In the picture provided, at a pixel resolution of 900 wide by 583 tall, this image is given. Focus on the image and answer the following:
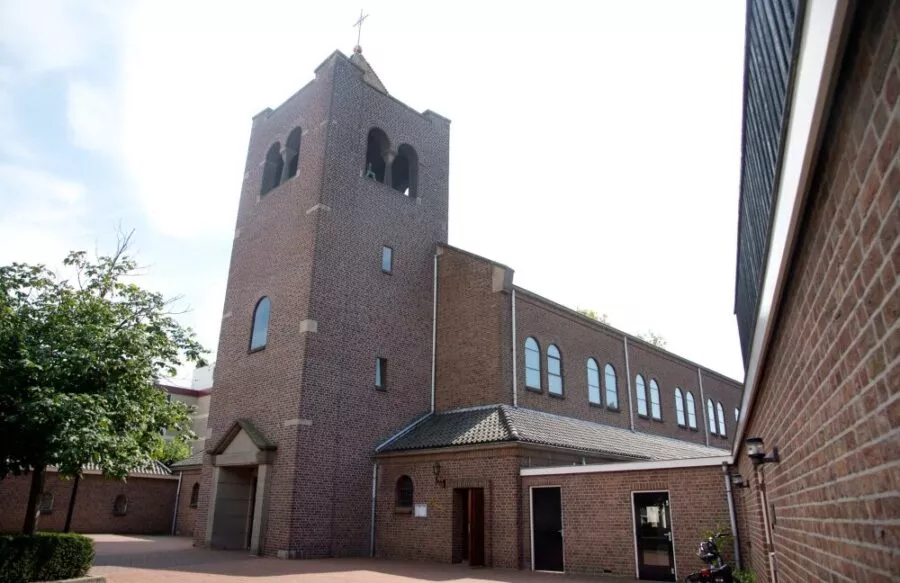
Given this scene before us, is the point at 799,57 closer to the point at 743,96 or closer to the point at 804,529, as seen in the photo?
the point at 743,96

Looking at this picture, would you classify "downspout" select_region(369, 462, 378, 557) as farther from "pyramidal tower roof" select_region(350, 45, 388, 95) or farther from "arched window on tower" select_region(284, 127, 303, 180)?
"pyramidal tower roof" select_region(350, 45, 388, 95)

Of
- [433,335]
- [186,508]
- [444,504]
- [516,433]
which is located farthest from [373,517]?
[186,508]

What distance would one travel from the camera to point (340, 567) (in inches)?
650

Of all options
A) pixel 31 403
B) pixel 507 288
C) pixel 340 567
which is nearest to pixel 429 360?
pixel 507 288

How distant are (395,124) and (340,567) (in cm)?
1772

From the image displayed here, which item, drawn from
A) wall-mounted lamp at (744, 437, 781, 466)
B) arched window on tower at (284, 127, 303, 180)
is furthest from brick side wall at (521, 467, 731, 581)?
arched window on tower at (284, 127, 303, 180)

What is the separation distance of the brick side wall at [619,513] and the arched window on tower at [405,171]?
14158mm

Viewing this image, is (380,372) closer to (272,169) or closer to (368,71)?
(272,169)

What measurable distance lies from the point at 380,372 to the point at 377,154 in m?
10.1

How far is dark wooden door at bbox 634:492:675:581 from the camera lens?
14.9 metres

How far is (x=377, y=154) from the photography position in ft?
88.3

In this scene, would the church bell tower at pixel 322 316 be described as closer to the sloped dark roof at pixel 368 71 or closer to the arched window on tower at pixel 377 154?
the arched window on tower at pixel 377 154

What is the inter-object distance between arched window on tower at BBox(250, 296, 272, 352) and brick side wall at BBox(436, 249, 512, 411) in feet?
21.5

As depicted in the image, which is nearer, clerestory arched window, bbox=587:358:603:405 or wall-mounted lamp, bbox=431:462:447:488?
wall-mounted lamp, bbox=431:462:447:488
